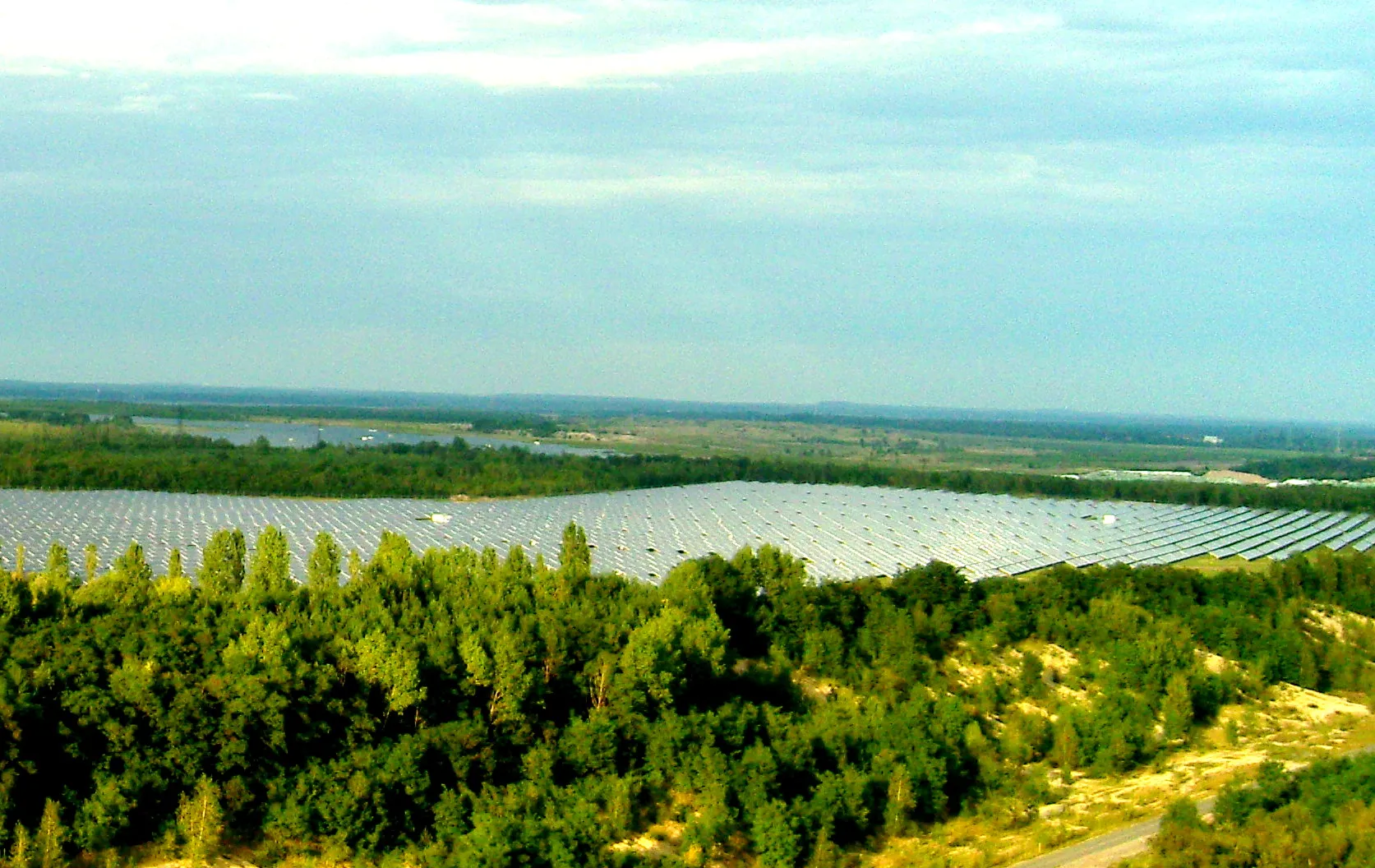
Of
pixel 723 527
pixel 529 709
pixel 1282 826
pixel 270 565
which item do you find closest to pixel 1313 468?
pixel 723 527

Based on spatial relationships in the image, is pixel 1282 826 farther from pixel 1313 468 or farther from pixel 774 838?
pixel 1313 468

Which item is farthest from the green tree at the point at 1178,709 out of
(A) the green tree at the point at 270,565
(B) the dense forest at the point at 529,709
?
(A) the green tree at the point at 270,565

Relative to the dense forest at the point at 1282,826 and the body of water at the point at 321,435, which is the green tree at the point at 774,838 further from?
the body of water at the point at 321,435

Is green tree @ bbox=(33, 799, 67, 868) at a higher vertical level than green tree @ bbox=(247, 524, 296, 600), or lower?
lower

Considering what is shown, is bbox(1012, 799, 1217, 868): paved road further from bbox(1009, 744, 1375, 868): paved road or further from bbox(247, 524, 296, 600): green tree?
bbox(247, 524, 296, 600): green tree

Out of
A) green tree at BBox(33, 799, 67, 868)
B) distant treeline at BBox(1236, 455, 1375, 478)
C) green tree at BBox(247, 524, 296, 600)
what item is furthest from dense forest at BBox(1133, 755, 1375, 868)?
distant treeline at BBox(1236, 455, 1375, 478)

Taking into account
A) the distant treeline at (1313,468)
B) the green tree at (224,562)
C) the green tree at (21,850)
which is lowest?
the green tree at (21,850)
